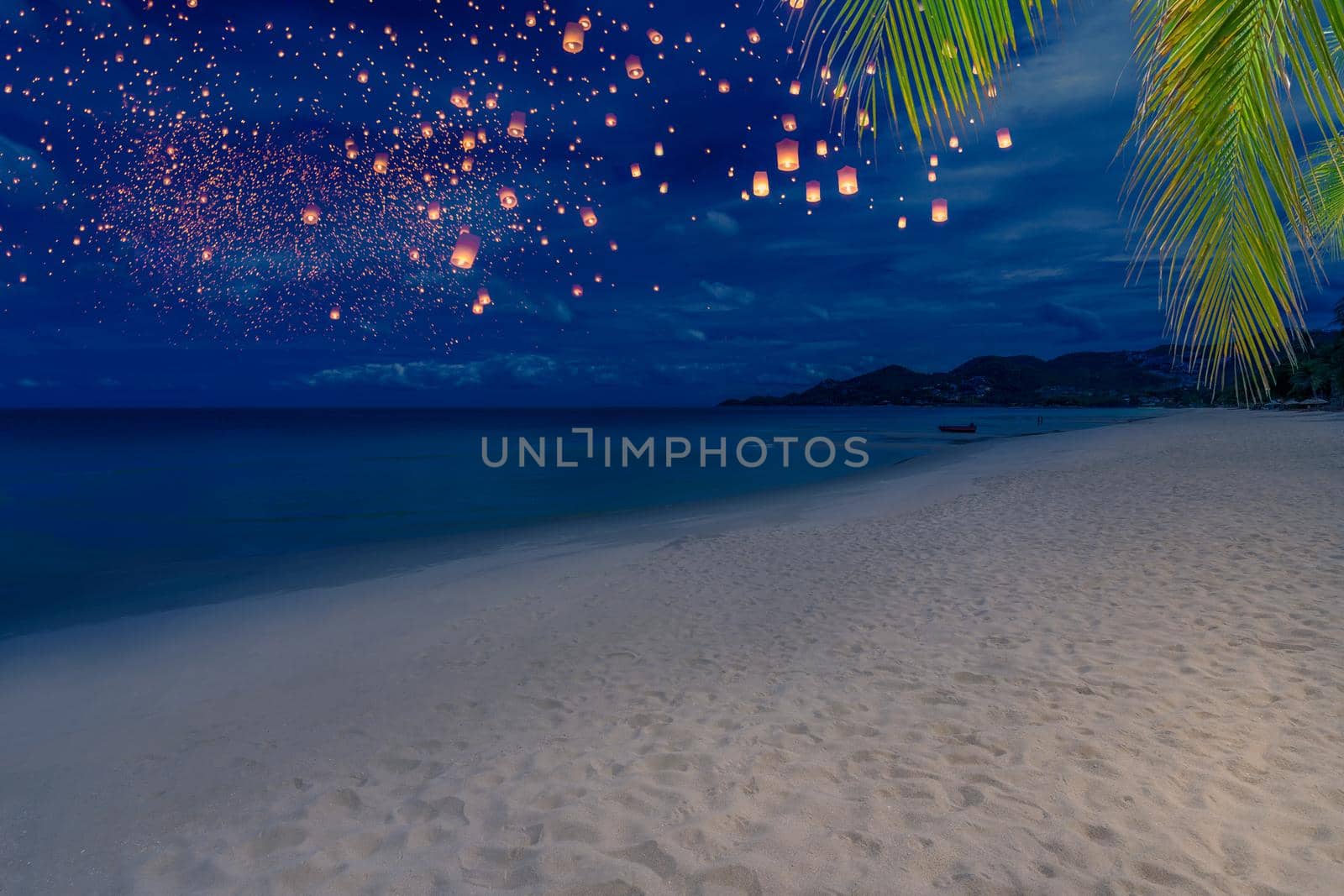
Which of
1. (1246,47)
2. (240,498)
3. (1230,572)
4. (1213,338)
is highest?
(1246,47)

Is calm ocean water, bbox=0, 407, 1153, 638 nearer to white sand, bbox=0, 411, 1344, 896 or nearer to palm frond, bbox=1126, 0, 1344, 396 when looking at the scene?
white sand, bbox=0, 411, 1344, 896

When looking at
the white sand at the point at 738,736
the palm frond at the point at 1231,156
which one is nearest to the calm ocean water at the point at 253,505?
the white sand at the point at 738,736

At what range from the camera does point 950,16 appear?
2225mm

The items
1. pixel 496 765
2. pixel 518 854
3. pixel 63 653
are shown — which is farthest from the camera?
pixel 63 653

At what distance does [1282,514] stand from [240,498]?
105 feet

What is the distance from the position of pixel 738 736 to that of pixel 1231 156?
154 inches

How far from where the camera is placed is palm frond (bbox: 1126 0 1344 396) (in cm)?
221

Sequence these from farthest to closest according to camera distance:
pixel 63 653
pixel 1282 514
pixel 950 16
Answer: pixel 1282 514
pixel 63 653
pixel 950 16

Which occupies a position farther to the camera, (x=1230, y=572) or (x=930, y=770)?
(x=1230, y=572)

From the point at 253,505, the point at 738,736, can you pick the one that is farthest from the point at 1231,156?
the point at 253,505

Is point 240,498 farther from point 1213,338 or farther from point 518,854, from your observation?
point 1213,338

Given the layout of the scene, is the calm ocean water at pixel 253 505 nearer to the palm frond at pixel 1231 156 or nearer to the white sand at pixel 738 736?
the white sand at pixel 738 736

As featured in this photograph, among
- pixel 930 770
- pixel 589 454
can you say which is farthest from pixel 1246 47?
pixel 589 454

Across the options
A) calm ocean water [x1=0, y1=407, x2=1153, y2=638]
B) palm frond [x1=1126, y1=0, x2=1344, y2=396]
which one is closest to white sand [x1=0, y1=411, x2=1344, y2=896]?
palm frond [x1=1126, y1=0, x2=1344, y2=396]
